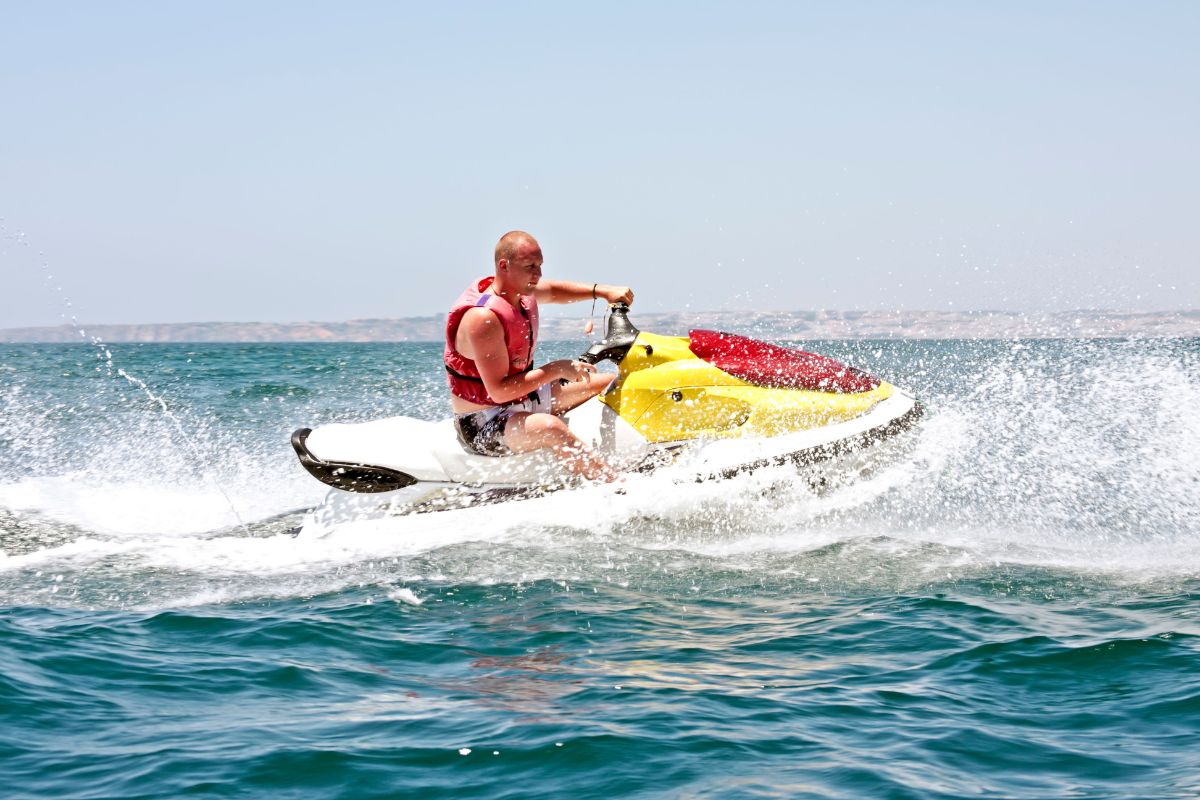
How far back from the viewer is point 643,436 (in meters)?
6.10

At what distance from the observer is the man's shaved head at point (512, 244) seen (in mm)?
5541

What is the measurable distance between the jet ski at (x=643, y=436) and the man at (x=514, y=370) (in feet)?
0.29

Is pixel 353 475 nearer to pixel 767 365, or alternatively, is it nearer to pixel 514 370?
pixel 514 370

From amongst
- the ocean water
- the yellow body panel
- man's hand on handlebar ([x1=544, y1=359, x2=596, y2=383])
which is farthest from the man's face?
the ocean water

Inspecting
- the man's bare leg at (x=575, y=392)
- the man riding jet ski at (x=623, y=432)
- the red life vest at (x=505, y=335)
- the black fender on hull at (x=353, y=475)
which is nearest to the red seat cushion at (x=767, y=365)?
the man riding jet ski at (x=623, y=432)

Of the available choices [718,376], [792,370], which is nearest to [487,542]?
[718,376]

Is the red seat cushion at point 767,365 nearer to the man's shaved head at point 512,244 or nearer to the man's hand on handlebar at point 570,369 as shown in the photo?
the man's hand on handlebar at point 570,369

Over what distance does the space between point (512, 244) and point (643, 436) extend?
126 centimetres

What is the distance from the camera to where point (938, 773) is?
310 centimetres

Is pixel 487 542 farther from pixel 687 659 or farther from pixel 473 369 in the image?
pixel 687 659

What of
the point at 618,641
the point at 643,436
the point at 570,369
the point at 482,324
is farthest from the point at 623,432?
the point at 618,641

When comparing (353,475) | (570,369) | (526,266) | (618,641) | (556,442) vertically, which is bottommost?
(618,641)

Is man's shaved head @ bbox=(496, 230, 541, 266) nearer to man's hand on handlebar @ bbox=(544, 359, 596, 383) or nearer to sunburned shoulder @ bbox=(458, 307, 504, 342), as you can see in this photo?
sunburned shoulder @ bbox=(458, 307, 504, 342)

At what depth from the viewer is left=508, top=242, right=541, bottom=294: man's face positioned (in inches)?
218
